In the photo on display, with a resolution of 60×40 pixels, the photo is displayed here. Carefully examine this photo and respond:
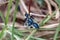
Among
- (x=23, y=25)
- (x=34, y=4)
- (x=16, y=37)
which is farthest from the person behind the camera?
(x=34, y=4)

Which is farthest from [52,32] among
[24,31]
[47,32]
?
[24,31]

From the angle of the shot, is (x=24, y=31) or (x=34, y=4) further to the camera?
(x=34, y=4)

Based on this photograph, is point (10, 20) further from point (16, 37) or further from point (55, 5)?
point (55, 5)

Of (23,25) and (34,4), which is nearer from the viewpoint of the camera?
(23,25)

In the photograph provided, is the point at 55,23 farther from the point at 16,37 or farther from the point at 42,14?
the point at 16,37

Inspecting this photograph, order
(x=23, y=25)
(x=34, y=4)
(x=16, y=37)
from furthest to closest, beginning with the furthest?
(x=34, y=4), (x=23, y=25), (x=16, y=37)

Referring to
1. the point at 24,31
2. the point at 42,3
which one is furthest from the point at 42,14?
the point at 24,31

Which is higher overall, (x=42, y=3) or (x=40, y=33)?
(x=42, y=3)

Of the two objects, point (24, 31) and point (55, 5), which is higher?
point (55, 5)
